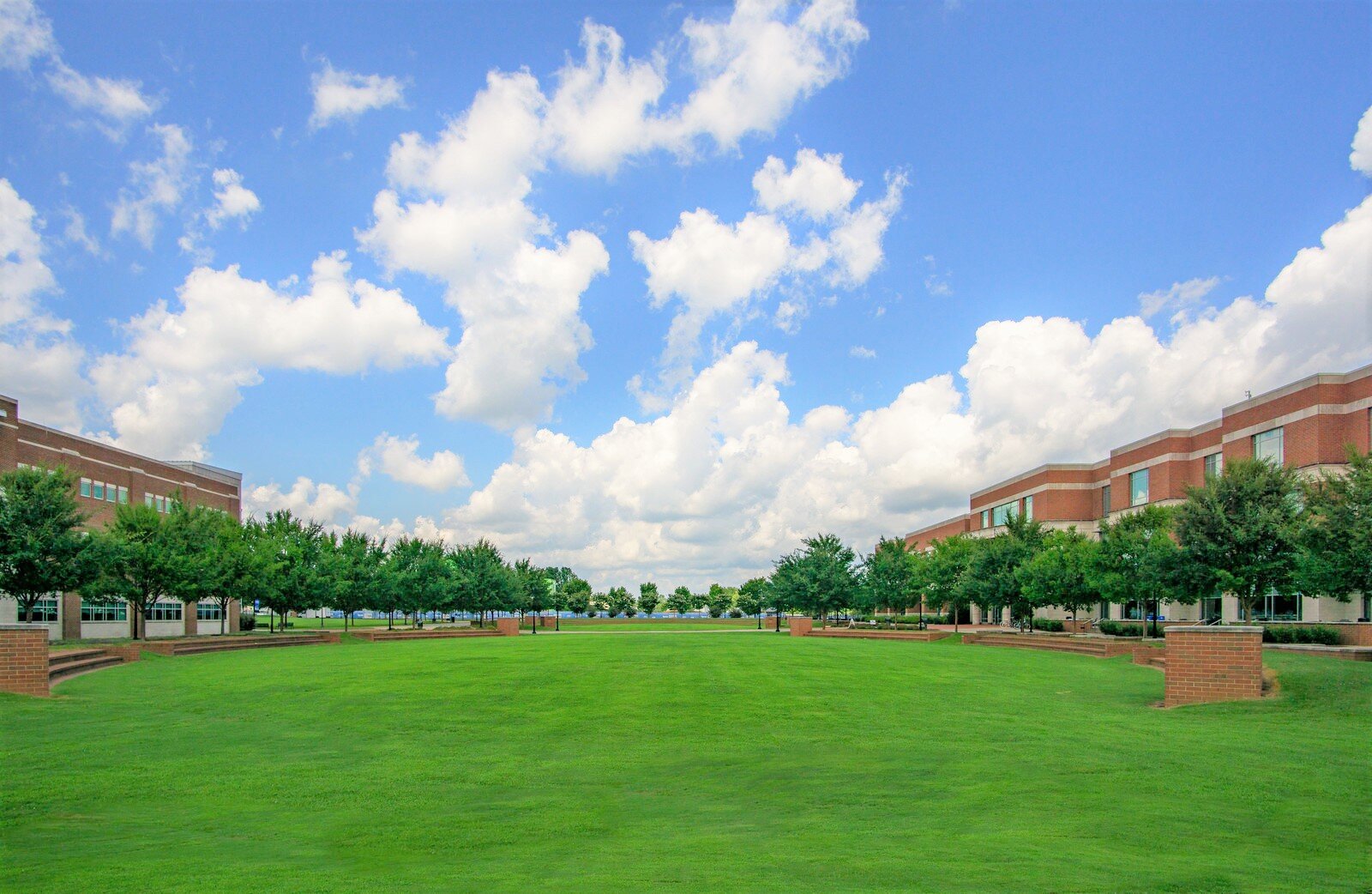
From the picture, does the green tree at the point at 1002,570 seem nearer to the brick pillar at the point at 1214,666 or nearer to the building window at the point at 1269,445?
the building window at the point at 1269,445

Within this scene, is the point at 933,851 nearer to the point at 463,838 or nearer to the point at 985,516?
the point at 463,838

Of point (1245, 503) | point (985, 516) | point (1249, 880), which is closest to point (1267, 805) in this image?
point (1249, 880)

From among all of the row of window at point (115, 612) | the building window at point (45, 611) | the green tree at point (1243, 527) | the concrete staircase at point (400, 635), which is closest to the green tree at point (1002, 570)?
the green tree at point (1243, 527)

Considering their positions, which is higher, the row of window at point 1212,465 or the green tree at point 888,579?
the row of window at point 1212,465

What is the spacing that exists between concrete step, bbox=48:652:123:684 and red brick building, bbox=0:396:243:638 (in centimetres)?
1001

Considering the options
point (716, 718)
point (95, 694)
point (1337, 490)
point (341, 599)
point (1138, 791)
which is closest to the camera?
point (1138, 791)

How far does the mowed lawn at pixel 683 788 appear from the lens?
6418 millimetres

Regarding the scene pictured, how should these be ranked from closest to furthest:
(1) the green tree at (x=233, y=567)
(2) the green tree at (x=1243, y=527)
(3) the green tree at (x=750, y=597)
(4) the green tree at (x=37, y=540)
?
1. (2) the green tree at (x=1243, y=527)
2. (4) the green tree at (x=37, y=540)
3. (1) the green tree at (x=233, y=567)
4. (3) the green tree at (x=750, y=597)

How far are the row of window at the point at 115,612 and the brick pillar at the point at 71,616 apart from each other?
0.43 meters

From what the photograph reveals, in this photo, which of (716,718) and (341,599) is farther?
(341,599)

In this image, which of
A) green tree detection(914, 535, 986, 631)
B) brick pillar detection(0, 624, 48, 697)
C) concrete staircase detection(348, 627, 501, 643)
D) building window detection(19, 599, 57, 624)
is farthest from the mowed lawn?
green tree detection(914, 535, 986, 631)

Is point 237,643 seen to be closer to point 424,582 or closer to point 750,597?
point 424,582

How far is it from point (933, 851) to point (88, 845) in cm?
699

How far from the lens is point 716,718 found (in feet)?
44.9
